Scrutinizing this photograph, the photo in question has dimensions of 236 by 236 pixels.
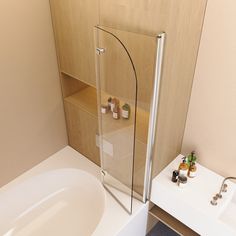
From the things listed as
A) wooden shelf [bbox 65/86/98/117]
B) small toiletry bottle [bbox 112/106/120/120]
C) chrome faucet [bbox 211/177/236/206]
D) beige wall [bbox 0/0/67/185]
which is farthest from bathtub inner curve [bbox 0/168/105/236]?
chrome faucet [bbox 211/177/236/206]

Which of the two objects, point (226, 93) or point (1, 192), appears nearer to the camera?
point (226, 93)

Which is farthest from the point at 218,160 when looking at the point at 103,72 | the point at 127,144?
the point at 103,72

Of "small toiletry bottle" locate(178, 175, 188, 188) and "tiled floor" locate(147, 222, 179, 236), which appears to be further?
"tiled floor" locate(147, 222, 179, 236)

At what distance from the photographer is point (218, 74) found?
5.52 feet

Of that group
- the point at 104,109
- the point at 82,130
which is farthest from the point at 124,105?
the point at 82,130

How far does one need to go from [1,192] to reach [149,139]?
1.31 m

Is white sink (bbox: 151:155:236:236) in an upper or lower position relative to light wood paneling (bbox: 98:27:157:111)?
lower

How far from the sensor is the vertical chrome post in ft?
4.48

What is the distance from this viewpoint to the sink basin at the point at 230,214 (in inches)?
70.8

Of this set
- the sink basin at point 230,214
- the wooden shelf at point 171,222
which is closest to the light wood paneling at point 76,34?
the wooden shelf at point 171,222

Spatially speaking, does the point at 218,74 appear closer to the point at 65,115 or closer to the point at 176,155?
the point at 176,155

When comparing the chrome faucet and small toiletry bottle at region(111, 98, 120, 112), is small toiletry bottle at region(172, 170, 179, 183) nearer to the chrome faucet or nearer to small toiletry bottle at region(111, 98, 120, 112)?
the chrome faucet

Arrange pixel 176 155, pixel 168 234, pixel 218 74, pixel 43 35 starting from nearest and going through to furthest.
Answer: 1. pixel 218 74
2. pixel 43 35
3. pixel 176 155
4. pixel 168 234

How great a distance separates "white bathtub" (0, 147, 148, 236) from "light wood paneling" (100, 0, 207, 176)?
0.47 metres
